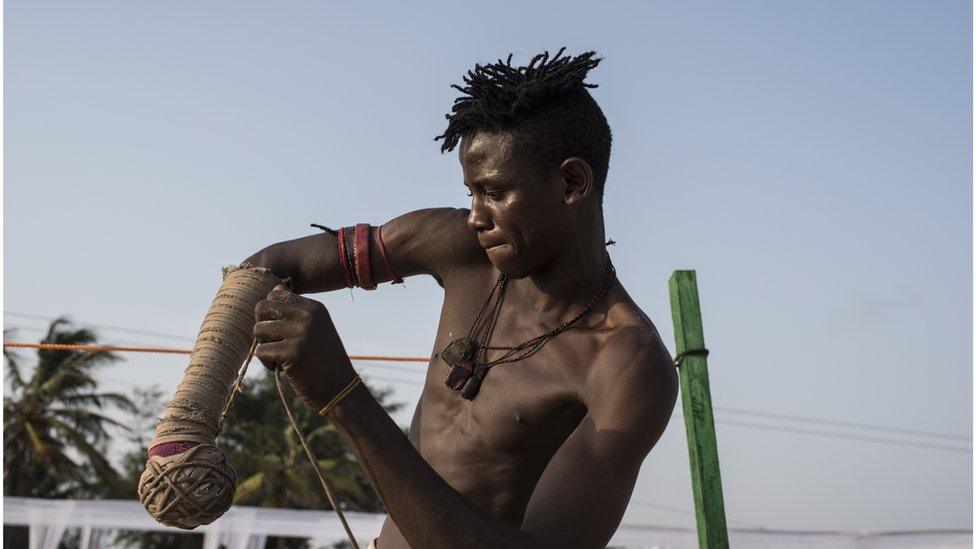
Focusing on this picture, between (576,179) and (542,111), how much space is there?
0.70 feet

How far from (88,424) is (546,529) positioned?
3450cm

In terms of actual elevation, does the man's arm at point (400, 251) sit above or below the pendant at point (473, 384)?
above

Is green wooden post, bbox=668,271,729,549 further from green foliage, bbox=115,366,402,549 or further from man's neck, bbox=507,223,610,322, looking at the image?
green foliage, bbox=115,366,402,549

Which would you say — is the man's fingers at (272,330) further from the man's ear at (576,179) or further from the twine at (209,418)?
the man's ear at (576,179)

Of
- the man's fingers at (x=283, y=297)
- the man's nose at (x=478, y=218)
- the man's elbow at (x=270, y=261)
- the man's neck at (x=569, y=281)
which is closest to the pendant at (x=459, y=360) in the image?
the man's neck at (x=569, y=281)

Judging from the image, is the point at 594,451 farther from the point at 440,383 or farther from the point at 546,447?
the point at 440,383

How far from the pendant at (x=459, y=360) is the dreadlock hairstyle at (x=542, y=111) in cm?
59

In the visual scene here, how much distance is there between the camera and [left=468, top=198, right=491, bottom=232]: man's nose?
3.12m

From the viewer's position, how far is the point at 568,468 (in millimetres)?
2826

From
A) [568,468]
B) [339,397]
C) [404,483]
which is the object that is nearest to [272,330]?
[339,397]

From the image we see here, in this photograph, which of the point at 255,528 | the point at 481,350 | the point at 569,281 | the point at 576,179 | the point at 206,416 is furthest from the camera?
the point at 255,528

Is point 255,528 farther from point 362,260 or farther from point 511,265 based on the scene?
point 511,265

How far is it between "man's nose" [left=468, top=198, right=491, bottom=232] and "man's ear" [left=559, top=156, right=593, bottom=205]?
23 cm

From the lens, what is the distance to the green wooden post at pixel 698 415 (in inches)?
217
